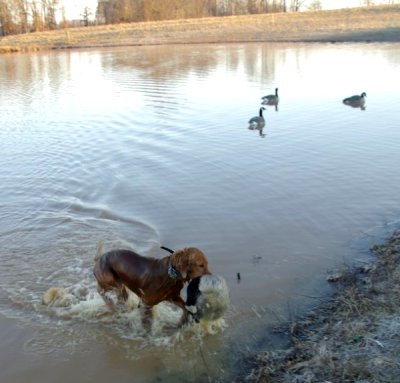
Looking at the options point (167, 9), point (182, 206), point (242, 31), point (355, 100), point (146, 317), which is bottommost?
point (146, 317)

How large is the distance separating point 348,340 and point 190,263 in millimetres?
1696

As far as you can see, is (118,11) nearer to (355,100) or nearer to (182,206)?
(355,100)

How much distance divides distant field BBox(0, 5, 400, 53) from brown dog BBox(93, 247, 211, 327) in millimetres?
41509

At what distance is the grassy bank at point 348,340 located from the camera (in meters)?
4.05

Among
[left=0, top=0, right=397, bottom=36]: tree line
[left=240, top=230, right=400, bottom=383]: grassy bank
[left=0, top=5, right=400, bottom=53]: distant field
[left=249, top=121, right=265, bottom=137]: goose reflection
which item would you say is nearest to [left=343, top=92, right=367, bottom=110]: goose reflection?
[left=249, top=121, right=265, bottom=137]: goose reflection

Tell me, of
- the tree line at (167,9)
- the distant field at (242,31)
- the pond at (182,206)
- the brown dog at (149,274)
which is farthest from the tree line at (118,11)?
the brown dog at (149,274)

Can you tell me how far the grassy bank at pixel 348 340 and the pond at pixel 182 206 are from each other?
38 centimetres

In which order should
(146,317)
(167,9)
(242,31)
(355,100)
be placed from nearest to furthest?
(146,317)
(355,100)
(242,31)
(167,9)

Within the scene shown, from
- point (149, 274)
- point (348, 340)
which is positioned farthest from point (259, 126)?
point (348, 340)

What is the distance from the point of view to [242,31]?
52656 mm

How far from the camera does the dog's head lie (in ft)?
16.1

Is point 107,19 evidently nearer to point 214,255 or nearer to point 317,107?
point 317,107

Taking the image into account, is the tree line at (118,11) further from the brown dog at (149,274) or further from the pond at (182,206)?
the brown dog at (149,274)

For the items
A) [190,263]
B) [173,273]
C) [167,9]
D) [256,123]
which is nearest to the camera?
[190,263]
